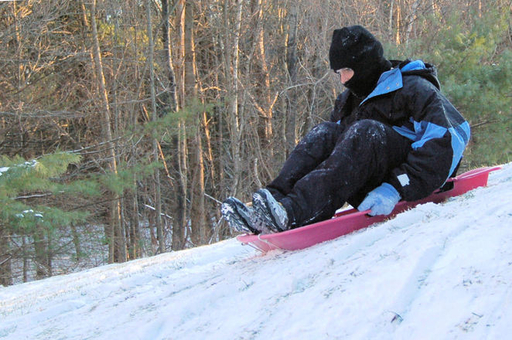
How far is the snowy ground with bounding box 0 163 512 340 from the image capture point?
1462 mm


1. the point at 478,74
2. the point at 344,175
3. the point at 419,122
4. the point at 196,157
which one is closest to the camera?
the point at 344,175

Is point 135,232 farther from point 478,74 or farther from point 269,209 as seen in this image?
point 269,209

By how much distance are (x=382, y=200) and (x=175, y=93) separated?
31.7 feet

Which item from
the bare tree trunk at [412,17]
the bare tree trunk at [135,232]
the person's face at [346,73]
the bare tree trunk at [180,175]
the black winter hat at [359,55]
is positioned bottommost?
the bare tree trunk at [135,232]

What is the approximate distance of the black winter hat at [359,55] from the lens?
3047mm

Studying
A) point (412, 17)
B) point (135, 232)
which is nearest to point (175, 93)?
point (135, 232)

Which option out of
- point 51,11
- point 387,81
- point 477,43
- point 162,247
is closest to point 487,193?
point 387,81

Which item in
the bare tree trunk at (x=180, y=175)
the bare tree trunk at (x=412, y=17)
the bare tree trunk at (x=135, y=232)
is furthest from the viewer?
the bare tree trunk at (x=412, y=17)

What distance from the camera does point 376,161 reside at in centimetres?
272

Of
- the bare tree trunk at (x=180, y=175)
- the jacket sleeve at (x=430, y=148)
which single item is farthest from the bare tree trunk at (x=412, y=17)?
the jacket sleeve at (x=430, y=148)

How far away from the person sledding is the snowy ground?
18cm

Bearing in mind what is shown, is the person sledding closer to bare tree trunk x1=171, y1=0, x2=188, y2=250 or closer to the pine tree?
the pine tree

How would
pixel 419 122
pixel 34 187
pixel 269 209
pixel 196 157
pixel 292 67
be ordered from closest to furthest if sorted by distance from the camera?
pixel 269 209 < pixel 419 122 < pixel 34 187 < pixel 196 157 < pixel 292 67

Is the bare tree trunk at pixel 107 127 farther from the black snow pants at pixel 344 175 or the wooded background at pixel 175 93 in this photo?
the black snow pants at pixel 344 175
